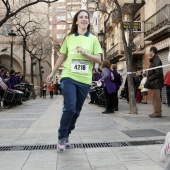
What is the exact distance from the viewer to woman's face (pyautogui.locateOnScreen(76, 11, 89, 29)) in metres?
4.73

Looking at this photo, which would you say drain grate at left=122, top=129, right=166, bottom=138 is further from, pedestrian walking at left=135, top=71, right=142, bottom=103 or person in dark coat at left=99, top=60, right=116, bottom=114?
pedestrian walking at left=135, top=71, right=142, bottom=103

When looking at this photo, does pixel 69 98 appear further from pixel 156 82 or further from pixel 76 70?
pixel 156 82

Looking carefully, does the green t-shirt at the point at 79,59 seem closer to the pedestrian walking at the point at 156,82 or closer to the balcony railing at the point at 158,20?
the pedestrian walking at the point at 156,82

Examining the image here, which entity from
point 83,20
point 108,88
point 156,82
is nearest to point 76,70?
point 83,20

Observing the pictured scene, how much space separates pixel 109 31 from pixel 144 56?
13.0 meters

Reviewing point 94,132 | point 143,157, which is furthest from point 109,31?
point 143,157

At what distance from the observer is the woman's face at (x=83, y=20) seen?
473 cm

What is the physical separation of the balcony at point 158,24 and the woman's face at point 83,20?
40.9 feet

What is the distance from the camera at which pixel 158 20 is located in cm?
1900

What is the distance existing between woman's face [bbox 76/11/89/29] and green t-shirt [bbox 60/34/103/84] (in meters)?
0.16

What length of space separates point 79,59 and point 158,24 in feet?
49.8

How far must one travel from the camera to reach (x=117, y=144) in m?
5.18

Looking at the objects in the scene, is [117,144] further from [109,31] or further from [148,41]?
[109,31]

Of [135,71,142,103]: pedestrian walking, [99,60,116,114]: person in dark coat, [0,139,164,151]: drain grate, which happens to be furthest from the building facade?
[0,139,164,151]: drain grate
